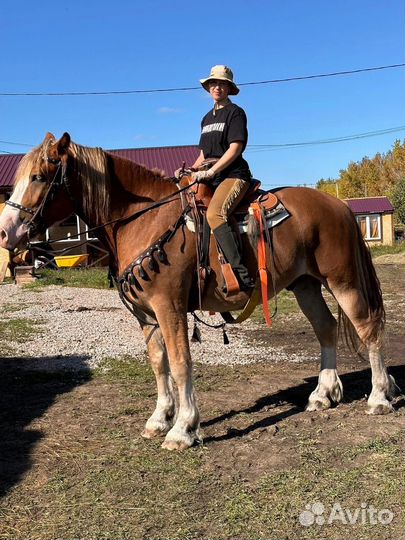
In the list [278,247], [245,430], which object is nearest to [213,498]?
[245,430]

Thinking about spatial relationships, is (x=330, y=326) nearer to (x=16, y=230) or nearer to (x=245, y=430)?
(x=245, y=430)

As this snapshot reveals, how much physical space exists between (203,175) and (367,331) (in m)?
2.09

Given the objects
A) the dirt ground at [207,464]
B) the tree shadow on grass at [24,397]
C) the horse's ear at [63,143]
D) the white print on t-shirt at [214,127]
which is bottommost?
the dirt ground at [207,464]

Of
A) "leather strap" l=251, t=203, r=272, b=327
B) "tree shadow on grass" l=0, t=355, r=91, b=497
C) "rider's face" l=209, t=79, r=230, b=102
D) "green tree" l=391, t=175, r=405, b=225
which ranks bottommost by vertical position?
"tree shadow on grass" l=0, t=355, r=91, b=497

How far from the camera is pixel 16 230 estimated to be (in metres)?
4.00

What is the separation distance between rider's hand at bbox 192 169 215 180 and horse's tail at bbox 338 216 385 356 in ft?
5.31

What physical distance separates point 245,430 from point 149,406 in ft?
3.69

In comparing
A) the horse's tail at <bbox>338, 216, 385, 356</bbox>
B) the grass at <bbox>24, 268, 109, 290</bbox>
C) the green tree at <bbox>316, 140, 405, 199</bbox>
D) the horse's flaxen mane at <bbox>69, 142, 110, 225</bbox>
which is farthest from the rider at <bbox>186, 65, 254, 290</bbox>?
the green tree at <bbox>316, 140, 405, 199</bbox>

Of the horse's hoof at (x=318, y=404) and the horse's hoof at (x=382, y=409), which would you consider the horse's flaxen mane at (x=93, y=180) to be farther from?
the horse's hoof at (x=382, y=409)

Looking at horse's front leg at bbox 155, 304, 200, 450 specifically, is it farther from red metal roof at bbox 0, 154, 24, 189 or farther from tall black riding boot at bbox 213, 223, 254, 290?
red metal roof at bbox 0, 154, 24, 189

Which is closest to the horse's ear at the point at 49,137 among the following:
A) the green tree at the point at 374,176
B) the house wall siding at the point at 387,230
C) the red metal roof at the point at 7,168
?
the red metal roof at the point at 7,168

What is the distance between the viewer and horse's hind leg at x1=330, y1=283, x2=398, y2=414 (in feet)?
15.7

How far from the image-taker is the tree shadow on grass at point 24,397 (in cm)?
394

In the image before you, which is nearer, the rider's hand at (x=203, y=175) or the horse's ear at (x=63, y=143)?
the horse's ear at (x=63, y=143)
